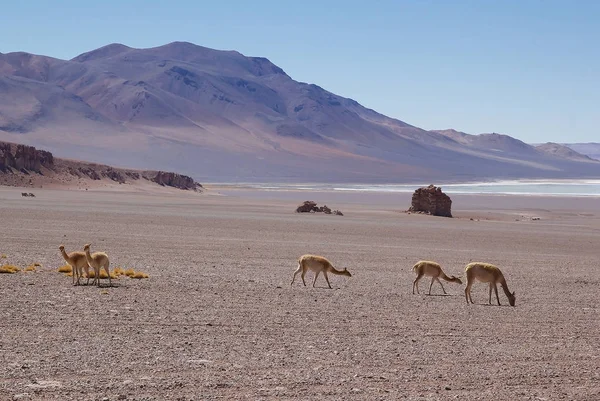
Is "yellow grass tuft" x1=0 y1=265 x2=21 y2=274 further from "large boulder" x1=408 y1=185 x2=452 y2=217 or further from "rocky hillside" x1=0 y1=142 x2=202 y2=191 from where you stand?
"rocky hillside" x1=0 y1=142 x2=202 y2=191

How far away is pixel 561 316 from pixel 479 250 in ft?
45.6

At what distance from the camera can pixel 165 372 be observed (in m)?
8.78

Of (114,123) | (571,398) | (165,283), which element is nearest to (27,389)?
(571,398)

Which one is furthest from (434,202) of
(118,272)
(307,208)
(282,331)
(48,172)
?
(48,172)

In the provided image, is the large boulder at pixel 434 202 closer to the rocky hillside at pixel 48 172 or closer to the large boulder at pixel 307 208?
the large boulder at pixel 307 208

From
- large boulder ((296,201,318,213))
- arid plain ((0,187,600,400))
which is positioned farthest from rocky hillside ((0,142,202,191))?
arid plain ((0,187,600,400))

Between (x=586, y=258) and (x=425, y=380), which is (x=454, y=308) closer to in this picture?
(x=425, y=380)

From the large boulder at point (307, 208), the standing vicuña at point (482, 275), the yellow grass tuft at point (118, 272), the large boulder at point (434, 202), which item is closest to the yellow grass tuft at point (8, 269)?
the yellow grass tuft at point (118, 272)

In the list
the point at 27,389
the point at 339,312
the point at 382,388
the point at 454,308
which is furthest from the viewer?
the point at 454,308

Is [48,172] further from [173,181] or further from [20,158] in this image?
[173,181]

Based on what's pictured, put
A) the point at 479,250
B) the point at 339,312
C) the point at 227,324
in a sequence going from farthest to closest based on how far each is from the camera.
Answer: the point at 479,250, the point at 339,312, the point at 227,324

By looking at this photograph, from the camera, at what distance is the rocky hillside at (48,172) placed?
225 feet

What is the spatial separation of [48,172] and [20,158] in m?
2.60

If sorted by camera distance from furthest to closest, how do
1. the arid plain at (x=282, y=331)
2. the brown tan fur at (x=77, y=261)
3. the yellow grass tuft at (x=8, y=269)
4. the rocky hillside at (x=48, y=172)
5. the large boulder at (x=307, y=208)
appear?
the rocky hillside at (x=48, y=172) < the large boulder at (x=307, y=208) < the yellow grass tuft at (x=8, y=269) < the brown tan fur at (x=77, y=261) < the arid plain at (x=282, y=331)
